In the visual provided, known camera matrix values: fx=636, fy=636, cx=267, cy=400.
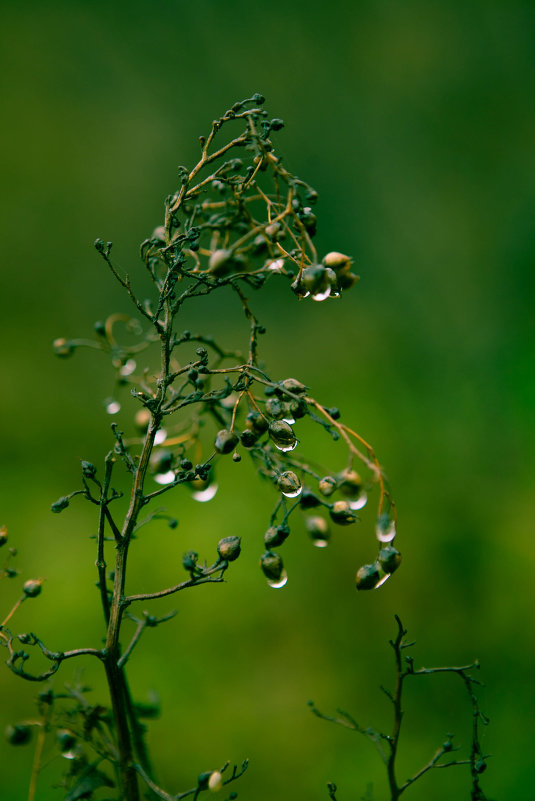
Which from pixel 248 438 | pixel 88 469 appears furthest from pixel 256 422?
pixel 88 469

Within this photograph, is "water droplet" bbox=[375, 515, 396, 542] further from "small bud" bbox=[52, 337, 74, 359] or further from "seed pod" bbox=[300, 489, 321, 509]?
"small bud" bbox=[52, 337, 74, 359]

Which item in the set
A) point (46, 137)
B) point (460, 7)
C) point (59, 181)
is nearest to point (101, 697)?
point (59, 181)

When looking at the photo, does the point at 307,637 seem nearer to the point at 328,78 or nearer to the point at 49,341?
the point at 49,341

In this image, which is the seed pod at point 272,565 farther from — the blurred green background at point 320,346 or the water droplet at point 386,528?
the blurred green background at point 320,346

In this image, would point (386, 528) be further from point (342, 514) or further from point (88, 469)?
point (88, 469)

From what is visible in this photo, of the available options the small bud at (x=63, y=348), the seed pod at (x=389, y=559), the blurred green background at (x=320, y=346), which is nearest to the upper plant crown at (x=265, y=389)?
the seed pod at (x=389, y=559)

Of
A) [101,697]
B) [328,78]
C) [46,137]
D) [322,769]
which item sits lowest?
[322,769]
